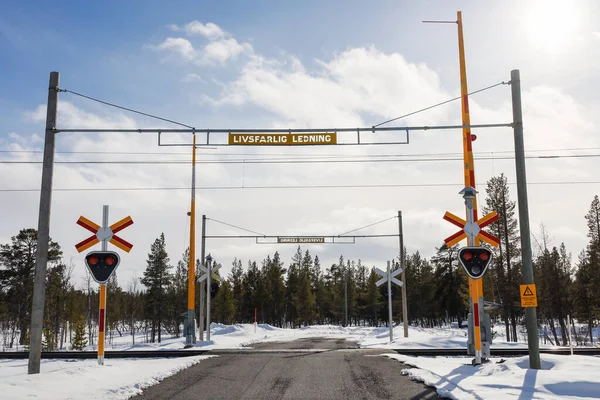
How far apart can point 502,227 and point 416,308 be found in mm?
51267

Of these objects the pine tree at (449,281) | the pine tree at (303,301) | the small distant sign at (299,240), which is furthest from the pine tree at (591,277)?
the pine tree at (303,301)

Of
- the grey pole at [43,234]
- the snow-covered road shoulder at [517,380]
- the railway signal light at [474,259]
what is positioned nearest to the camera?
the snow-covered road shoulder at [517,380]

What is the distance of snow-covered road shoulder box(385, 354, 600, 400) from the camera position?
→ 345 inches

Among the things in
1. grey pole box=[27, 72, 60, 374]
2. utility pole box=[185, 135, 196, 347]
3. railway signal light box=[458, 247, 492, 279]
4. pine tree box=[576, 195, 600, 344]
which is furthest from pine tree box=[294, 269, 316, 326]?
railway signal light box=[458, 247, 492, 279]

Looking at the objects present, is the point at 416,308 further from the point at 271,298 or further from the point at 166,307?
the point at 166,307

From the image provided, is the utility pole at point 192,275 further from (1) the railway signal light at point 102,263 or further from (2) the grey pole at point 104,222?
(1) the railway signal light at point 102,263

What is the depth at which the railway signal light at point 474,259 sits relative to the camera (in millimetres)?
12664

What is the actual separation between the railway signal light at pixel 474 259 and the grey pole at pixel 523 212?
93cm

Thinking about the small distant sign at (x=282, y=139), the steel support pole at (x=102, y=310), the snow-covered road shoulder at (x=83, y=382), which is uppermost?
the small distant sign at (x=282, y=139)

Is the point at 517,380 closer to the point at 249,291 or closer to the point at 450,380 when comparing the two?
→ the point at 450,380

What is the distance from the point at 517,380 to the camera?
10.0 meters

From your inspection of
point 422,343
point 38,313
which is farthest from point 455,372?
point 422,343

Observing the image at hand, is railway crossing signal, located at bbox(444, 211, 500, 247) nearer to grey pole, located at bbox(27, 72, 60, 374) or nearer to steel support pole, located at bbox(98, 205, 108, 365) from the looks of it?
steel support pole, located at bbox(98, 205, 108, 365)

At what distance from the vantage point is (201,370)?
13.2 metres
